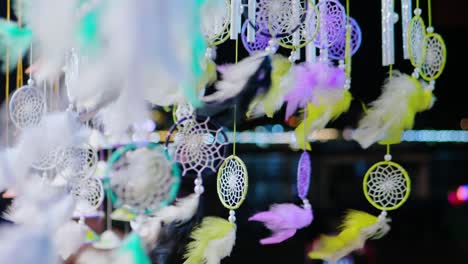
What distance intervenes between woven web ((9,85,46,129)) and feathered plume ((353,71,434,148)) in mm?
617

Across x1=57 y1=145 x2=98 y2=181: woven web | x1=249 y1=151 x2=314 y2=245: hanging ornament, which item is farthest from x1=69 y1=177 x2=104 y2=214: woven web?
x1=249 y1=151 x2=314 y2=245: hanging ornament

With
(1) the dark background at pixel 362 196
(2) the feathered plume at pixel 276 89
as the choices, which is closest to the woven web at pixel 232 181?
(2) the feathered plume at pixel 276 89

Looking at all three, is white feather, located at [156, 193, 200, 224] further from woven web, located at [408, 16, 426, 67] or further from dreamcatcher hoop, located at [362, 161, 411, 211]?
woven web, located at [408, 16, 426, 67]

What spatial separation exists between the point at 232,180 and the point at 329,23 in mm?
334

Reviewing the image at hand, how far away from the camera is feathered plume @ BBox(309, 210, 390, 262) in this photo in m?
1.16

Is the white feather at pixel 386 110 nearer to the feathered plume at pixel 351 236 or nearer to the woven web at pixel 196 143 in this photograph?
the feathered plume at pixel 351 236

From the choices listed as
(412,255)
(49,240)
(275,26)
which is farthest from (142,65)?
(412,255)

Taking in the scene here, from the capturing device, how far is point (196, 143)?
3.82 feet

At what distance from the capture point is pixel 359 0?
1698 millimetres

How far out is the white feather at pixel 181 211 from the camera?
1086mm

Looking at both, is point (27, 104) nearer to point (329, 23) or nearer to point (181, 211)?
point (181, 211)

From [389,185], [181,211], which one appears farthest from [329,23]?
[181,211]

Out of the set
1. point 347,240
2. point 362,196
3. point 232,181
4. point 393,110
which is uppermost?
point 393,110

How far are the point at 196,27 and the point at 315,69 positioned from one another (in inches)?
20.1
